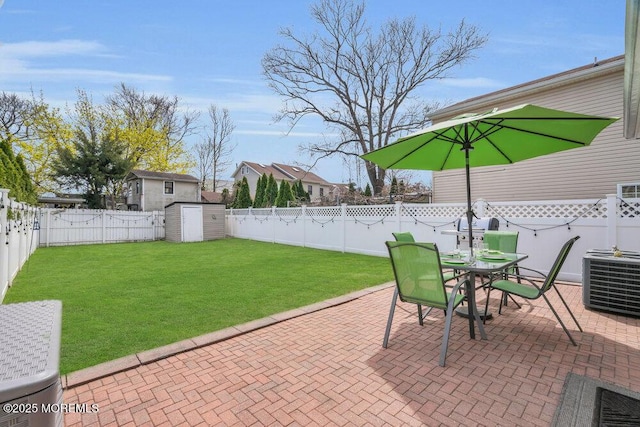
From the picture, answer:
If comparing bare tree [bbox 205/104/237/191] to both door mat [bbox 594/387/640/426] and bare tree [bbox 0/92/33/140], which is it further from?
door mat [bbox 594/387/640/426]

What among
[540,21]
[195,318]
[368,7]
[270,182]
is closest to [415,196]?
[540,21]

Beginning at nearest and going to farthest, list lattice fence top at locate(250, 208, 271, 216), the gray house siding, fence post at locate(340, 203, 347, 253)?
fence post at locate(340, 203, 347, 253) → lattice fence top at locate(250, 208, 271, 216) → the gray house siding

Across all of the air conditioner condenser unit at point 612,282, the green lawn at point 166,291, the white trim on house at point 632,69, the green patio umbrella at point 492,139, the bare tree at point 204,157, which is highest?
the bare tree at point 204,157

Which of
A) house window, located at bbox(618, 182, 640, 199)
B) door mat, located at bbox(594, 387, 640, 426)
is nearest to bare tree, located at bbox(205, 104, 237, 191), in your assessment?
house window, located at bbox(618, 182, 640, 199)

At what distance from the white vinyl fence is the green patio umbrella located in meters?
2.40

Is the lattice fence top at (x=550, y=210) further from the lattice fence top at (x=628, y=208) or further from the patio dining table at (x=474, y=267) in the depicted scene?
the patio dining table at (x=474, y=267)

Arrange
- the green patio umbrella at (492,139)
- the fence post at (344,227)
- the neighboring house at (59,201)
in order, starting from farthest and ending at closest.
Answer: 1. the neighboring house at (59,201)
2. the fence post at (344,227)
3. the green patio umbrella at (492,139)

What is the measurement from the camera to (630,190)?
7.59 meters

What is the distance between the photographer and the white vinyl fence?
17.8 feet

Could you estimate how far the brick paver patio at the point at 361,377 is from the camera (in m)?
2.05

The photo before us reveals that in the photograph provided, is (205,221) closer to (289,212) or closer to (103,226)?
(103,226)

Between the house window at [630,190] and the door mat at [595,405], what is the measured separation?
7.57 metres

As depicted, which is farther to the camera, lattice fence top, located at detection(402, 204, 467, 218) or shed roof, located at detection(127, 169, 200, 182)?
shed roof, located at detection(127, 169, 200, 182)

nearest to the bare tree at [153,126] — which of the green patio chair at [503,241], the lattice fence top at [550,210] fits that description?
the lattice fence top at [550,210]
